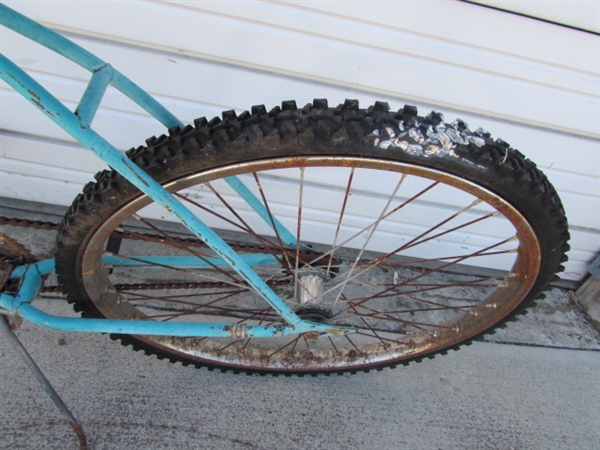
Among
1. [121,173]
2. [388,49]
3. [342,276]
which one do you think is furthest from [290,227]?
[121,173]

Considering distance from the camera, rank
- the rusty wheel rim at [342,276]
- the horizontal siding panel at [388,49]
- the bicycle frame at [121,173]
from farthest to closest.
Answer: the horizontal siding panel at [388,49] < the rusty wheel rim at [342,276] < the bicycle frame at [121,173]

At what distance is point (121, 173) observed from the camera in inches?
41.1

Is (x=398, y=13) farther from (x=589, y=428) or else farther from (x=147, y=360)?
(x=589, y=428)

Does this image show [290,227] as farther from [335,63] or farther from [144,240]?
[335,63]

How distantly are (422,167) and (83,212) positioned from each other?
2.99 ft

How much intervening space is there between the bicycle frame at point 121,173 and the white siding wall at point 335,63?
0.49 metres

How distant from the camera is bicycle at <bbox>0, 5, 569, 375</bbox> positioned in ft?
3.47

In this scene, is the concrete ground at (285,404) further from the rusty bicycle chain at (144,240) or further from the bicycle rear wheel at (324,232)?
the rusty bicycle chain at (144,240)

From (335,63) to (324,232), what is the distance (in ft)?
3.14

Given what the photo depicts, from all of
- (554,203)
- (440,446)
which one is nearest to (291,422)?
(440,446)

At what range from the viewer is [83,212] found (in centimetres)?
119

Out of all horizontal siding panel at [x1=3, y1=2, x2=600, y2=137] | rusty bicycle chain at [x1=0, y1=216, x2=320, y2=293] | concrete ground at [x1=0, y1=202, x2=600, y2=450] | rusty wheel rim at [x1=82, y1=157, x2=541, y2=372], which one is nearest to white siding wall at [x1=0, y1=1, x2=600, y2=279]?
horizontal siding panel at [x1=3, y1=2, x2=600, y2=137]

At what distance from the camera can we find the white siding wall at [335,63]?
153 cm

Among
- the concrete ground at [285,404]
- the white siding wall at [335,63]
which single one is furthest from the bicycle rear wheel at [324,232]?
the white siding wall at [335,63]
